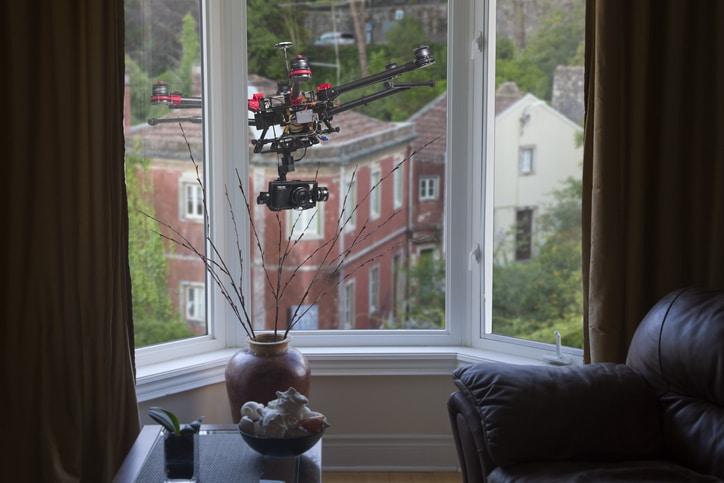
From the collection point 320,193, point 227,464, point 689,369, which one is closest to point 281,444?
point 227,464

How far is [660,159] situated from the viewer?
295 centimetres

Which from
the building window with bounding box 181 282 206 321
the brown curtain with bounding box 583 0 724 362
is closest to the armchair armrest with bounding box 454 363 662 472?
the brown curtain with bounding box 583 0 724 362

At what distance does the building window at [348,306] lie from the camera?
3.70 metres

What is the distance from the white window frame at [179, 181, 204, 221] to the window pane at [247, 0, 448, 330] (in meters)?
0.24

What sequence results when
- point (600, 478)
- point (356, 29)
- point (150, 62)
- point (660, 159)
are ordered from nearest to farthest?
point (600, 478) → point (660, 159) → point (150, 62) → point (356, 29)

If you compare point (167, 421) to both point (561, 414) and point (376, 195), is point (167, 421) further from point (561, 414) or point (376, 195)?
point (376, 195)

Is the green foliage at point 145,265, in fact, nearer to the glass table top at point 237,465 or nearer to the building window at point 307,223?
the building window at point 307,223

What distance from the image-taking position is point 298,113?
358cm

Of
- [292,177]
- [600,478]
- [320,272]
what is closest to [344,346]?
[320,272]

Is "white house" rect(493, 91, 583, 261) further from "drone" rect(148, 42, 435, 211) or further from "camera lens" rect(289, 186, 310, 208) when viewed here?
"camera lens" rect(289, 186, 310, 208)

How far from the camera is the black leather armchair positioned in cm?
235

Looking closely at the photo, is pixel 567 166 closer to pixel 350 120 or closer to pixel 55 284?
pixel 350 120

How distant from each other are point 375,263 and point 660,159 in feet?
4.26

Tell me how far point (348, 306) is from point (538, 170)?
1015mm
